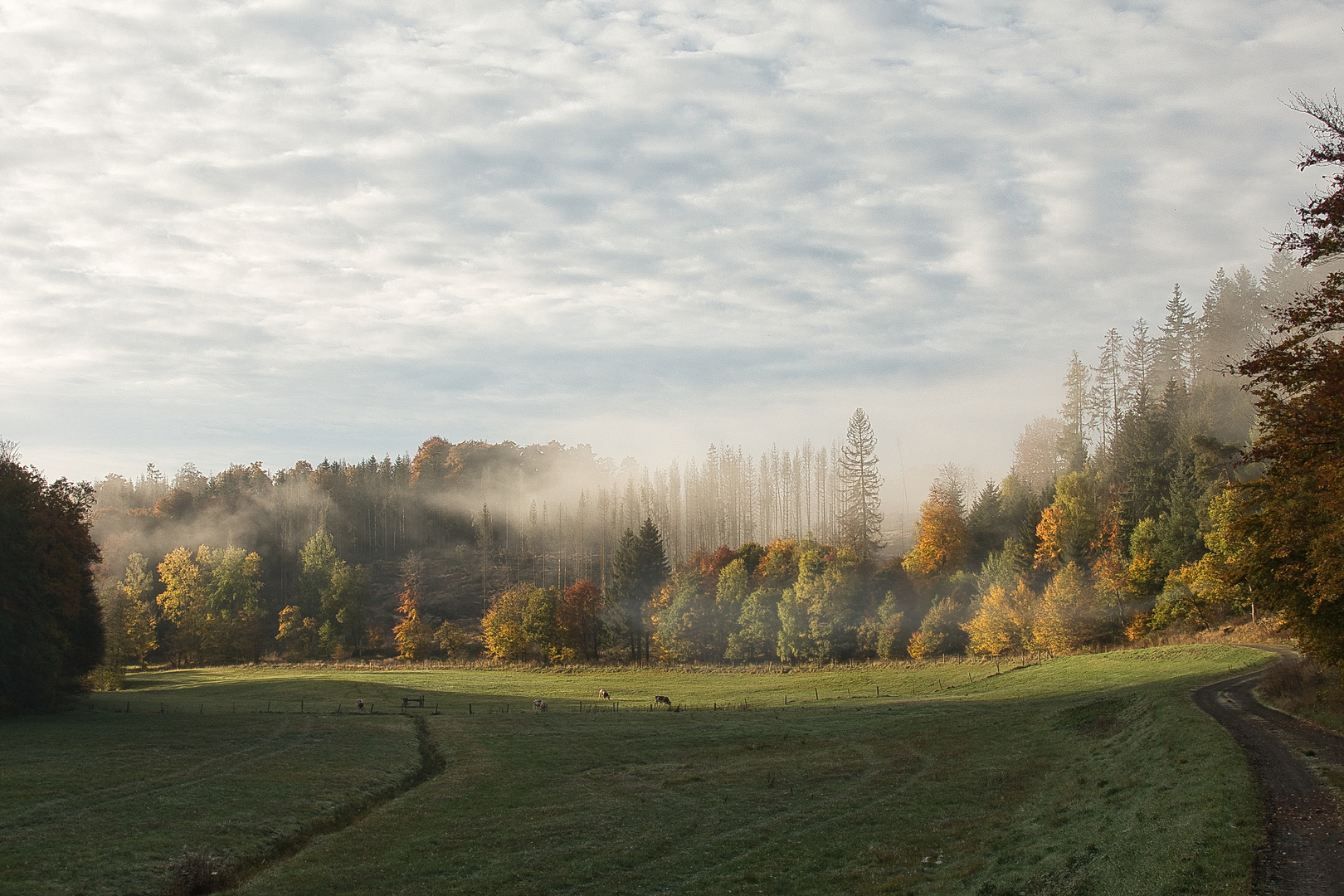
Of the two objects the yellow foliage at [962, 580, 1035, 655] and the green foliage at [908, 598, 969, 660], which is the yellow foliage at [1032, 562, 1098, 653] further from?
the green foliage at [908, 598, 969, 660]

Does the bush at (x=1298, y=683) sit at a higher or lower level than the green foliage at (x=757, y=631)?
higher

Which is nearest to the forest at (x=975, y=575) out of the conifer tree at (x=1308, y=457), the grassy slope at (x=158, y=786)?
the conifer tree at (x=1308, y=457)

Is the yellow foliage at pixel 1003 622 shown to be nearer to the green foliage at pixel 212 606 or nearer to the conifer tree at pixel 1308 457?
the conifer tree at pixel 1308 457

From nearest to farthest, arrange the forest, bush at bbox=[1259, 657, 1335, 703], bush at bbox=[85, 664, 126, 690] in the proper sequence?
bush at bbox=[1259, 657, 1335, 703] → the forest → bush at bbox=[85, 664, 126, 690]

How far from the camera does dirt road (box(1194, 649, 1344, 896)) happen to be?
52.1 feet

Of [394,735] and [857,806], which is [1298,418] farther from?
[394,735]

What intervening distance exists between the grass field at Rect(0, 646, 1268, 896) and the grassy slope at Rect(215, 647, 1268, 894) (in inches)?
5.5

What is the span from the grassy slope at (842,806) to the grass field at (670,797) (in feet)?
0.46

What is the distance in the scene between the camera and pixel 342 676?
10506 cm

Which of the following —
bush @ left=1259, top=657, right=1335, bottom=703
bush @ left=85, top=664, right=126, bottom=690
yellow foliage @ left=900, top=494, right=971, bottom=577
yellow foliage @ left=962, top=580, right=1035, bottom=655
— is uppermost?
yellow foliage @ left=900, top=494, right=971, bottom=577

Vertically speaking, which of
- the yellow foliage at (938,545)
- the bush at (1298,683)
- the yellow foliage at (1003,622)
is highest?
the yellow foliage at (938,545)

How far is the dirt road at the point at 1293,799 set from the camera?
52.1 ft

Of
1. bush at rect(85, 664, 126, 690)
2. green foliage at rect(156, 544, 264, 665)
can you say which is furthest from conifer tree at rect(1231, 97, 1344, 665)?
green foliage at rect(156, 544, 264, 665)

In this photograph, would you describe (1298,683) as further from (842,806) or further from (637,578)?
A: (637,578)
